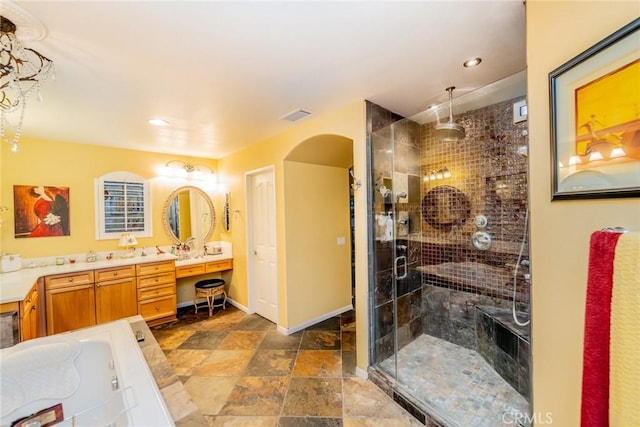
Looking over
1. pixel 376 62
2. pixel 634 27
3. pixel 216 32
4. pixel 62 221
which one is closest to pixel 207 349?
pixel 62 221

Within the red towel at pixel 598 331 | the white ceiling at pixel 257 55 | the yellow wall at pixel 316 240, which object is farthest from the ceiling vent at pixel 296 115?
the red towel at pixel 598 331

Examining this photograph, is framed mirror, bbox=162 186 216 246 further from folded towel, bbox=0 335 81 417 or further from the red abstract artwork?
folded towel, bbox=0 335 81 417

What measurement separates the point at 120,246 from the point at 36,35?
120 inches

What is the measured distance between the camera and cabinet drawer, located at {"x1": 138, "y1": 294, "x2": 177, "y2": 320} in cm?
328

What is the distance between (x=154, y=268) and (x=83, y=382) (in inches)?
78.9

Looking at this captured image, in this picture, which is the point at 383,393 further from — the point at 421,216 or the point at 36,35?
the point at 36,35

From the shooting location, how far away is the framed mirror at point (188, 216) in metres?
4.01

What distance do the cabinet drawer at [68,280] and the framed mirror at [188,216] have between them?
1175 mm

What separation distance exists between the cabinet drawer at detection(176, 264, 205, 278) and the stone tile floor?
297 centimetres

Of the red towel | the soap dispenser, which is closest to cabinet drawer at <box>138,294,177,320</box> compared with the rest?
the soap dispenser

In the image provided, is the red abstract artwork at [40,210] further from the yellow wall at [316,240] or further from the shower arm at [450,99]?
the shower arm at [450,99]

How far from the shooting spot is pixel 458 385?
2.03 m

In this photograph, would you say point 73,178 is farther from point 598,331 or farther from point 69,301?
point 598,331

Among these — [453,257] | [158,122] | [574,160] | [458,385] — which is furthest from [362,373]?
[158,122]
